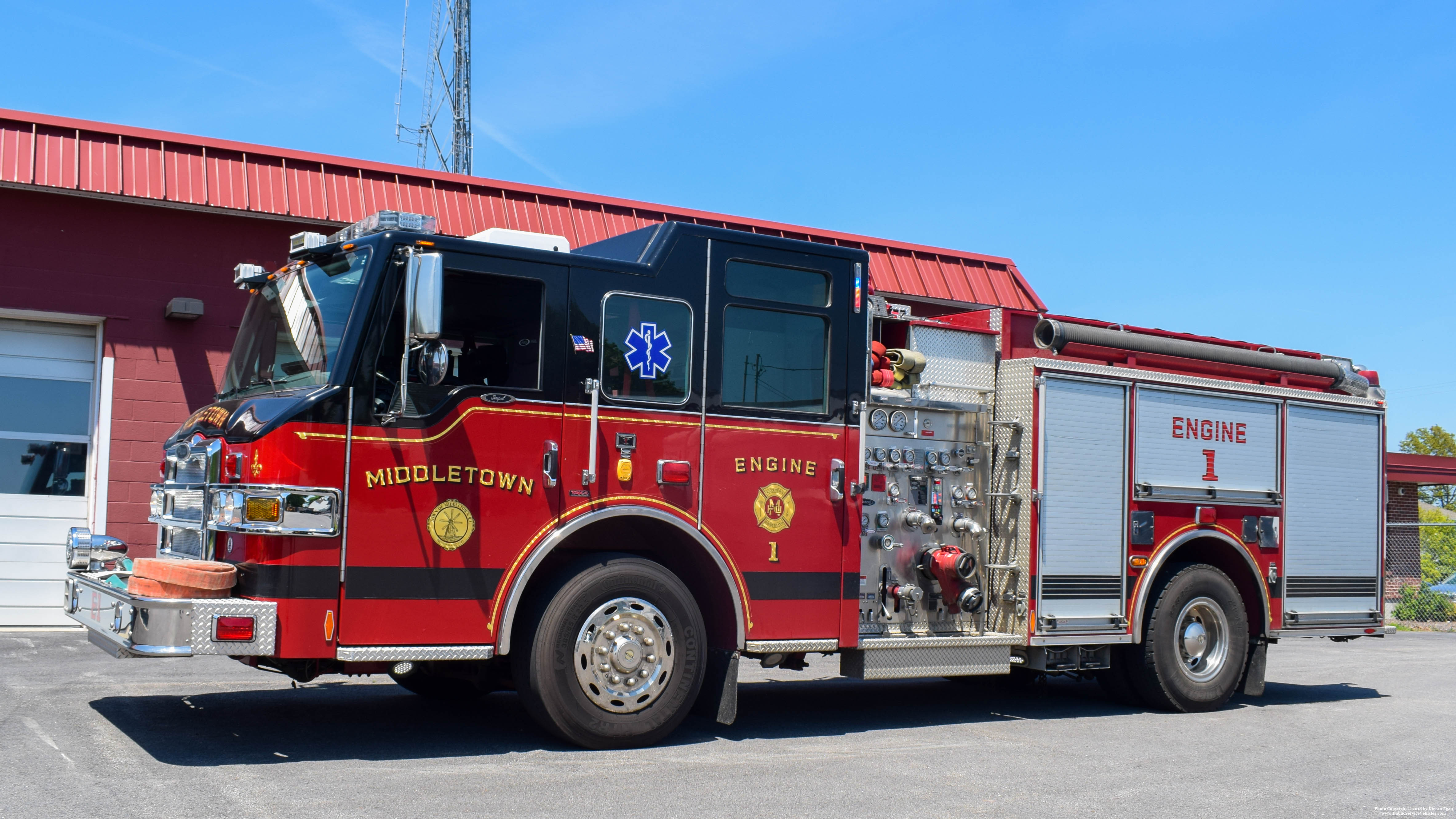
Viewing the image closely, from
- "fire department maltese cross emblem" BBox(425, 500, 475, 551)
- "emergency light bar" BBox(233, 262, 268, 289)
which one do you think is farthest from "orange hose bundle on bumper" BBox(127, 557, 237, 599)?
"emergency light bar" BBox(233, 262, 268, 289)

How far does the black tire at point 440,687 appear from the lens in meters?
8.49

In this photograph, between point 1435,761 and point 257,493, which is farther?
point 1435,761

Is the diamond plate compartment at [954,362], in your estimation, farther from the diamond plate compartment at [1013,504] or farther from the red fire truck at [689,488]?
the diamond plate compartment at [1013,504]

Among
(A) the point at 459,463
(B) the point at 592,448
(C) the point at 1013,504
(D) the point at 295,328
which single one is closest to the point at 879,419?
(C) the point at 1013,504

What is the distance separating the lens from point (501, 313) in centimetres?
682

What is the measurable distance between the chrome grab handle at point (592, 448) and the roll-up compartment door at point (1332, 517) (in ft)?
19.9

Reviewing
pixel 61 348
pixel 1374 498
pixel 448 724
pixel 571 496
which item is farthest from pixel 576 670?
pixel 61 348

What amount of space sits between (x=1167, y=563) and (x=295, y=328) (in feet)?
21.5

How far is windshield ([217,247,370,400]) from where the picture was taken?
658cm

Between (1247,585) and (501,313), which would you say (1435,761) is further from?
(501,313)

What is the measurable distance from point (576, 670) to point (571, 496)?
96 centimetres

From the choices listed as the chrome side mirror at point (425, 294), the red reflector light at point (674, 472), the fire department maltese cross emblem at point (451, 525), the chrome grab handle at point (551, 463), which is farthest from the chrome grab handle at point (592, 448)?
the chrome side mirror at point (425, 294)

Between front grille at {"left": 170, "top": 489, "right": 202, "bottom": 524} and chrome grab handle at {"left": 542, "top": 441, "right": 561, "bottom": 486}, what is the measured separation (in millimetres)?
1828

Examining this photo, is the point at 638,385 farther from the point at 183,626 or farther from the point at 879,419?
the point at 183,626
